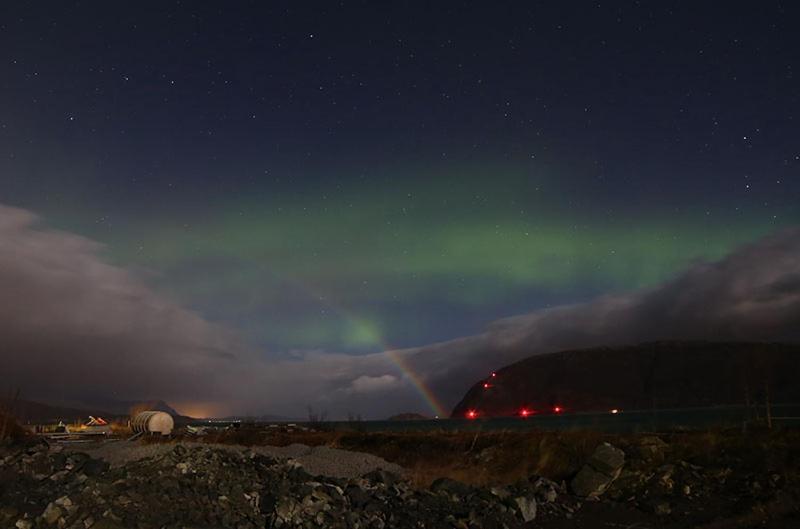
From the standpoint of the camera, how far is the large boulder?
1847 centimetres

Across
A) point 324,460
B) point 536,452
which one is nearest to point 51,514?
point 324,460

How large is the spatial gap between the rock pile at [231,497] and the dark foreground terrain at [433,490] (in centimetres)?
3

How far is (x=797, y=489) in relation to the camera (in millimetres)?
16562

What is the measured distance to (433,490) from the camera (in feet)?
58.0

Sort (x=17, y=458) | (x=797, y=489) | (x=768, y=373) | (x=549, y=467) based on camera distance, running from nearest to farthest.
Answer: (x=797, y=489), (x=17, y=458), (x=549, y=467), (x=768, y=373)

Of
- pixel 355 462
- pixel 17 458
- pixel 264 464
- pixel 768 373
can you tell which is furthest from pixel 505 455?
pixel 768 373

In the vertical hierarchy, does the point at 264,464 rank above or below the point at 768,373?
below

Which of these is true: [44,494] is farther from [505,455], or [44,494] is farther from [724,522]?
[724,522]

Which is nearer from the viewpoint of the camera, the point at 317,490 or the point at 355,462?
the point at 317,490

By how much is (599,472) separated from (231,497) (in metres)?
10.1

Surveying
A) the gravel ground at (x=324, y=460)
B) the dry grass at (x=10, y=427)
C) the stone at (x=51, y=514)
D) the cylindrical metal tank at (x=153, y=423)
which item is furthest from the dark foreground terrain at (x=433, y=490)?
the cylindrical metal tank at (x=153, y=423)

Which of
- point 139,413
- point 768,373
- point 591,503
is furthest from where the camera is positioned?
point 768,373

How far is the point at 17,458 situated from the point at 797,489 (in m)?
21.1

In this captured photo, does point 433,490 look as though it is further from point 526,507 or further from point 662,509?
point 662,509
